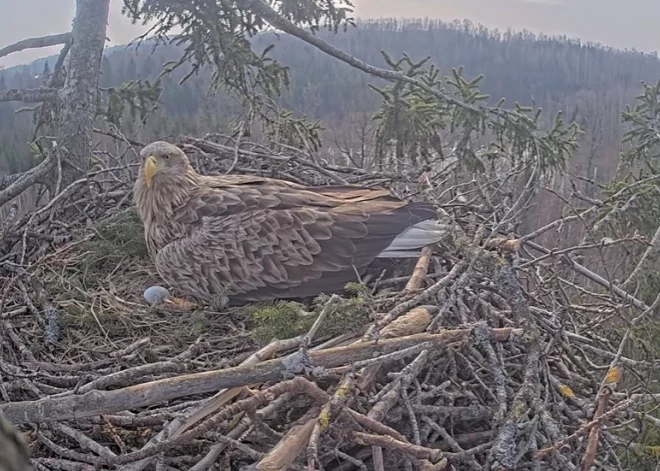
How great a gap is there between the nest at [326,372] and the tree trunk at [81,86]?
39.1 inches

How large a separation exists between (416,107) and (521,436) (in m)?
3.67

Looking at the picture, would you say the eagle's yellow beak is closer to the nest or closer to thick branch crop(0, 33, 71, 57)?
the nest

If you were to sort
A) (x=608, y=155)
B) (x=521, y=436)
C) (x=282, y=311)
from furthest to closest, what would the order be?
(x=608, y=155) → (x=282, y=311) → (x=521, y=436)

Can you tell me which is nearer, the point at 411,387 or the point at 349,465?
the point at 349,465

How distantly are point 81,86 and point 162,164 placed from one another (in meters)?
1.22

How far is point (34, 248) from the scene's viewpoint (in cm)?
494

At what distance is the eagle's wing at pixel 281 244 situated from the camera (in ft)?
13.4

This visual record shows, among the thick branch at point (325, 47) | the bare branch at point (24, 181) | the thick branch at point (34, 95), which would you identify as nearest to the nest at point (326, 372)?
the bare branch at point (24, 181)

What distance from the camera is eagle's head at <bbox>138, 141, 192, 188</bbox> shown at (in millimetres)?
4539

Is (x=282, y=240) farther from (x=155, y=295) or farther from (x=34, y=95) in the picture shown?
(x=34, y=95)

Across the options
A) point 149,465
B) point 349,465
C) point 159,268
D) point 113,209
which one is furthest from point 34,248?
point 349,465

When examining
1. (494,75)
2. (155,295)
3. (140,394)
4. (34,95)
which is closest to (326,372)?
(140,394)

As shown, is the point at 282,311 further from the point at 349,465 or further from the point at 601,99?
the point at 601,99

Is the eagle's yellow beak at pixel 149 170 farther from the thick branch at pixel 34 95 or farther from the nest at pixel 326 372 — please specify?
the thick branch at pixel 34 95
